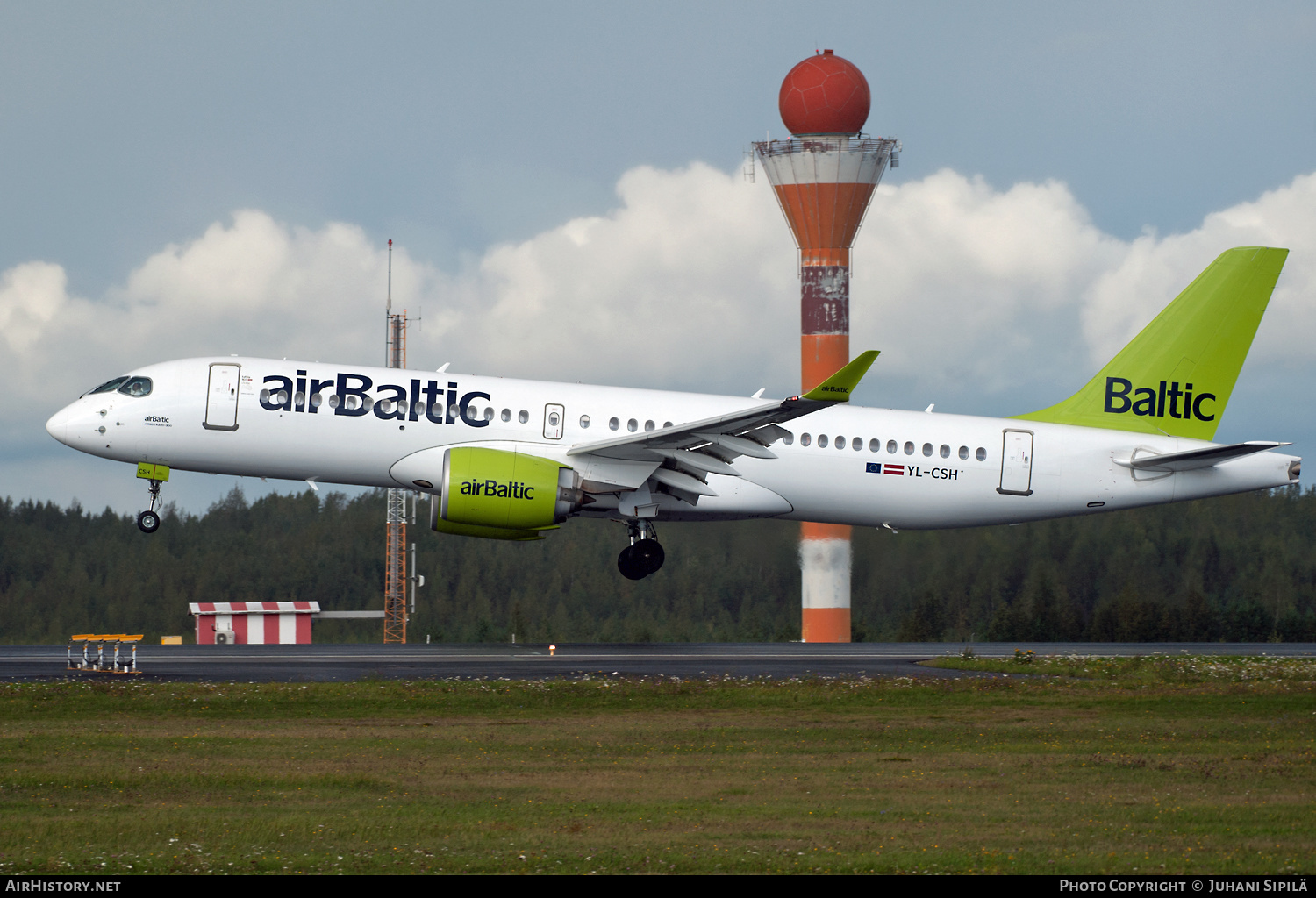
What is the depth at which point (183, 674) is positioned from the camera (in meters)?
24.2

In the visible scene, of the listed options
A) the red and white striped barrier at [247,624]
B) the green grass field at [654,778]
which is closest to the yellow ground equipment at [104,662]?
the green grass field at [654,778]

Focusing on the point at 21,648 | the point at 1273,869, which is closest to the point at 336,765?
the point at 1273,869

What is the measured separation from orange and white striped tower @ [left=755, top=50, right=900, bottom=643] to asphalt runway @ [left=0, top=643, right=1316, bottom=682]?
24.8 m

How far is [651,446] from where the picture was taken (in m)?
28.4

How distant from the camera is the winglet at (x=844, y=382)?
24.7 m

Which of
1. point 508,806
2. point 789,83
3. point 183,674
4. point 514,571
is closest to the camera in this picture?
point 508,806

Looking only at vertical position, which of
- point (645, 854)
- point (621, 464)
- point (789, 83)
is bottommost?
point (645, 854)

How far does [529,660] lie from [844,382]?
305 inches

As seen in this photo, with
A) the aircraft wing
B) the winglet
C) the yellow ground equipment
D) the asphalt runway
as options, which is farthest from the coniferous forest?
the yellow ground equipment

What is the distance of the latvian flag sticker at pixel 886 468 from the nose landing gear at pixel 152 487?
14.3 m

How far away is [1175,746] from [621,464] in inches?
532

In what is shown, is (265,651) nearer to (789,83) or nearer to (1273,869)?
(1273,869)

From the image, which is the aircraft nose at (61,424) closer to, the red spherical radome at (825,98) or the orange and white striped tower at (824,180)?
the orange and white striped tower at (824,180)

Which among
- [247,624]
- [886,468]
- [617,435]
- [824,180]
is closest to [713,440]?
[617,435]
